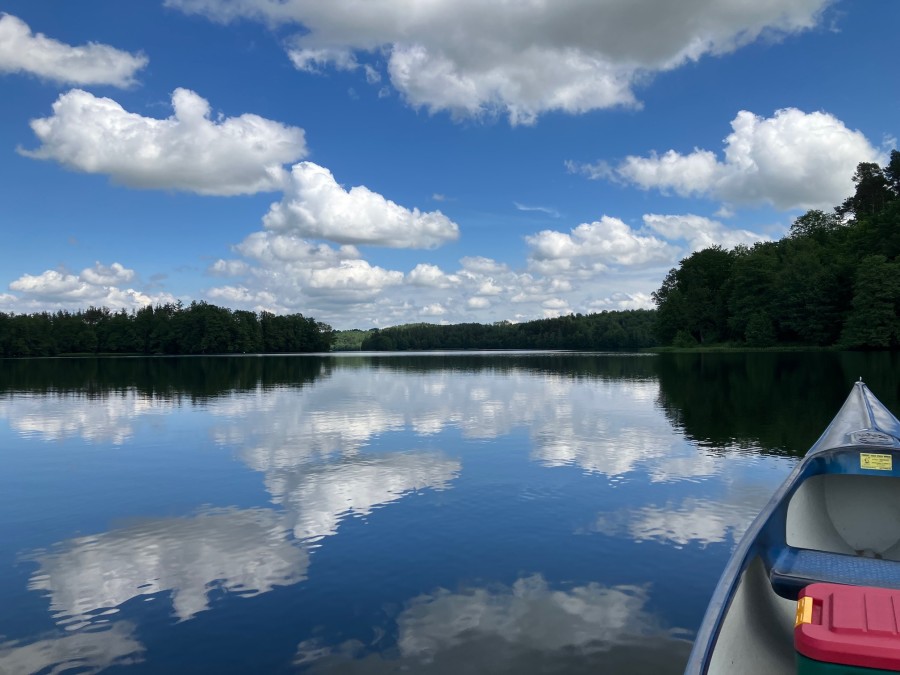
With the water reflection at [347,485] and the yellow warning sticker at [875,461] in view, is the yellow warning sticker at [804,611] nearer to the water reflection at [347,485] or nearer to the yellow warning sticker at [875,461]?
the yellow warning sticker at [875,461]

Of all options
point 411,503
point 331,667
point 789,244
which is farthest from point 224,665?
point 789,244

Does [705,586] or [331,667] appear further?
[705,586]

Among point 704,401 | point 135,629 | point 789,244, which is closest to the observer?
point 135,629

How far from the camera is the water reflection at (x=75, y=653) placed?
761 centimetres

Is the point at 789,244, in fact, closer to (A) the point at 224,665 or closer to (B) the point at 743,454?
(B) the point at 743,454

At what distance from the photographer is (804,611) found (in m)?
Answer: 4.64

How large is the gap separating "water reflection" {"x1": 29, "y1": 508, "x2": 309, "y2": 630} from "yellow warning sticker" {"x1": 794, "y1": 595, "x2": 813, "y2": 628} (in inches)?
307

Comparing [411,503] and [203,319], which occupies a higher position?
[203,319]

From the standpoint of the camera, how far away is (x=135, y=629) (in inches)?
338

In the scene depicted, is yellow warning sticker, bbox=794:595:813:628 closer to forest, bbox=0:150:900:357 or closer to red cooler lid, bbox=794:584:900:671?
red cooler lid, bbox=794:584:900:671

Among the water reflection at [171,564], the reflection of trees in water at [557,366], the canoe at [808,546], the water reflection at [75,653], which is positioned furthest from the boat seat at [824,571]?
the reflection of trees in water at [557,366]

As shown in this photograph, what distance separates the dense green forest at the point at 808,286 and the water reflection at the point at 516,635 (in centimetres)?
9912

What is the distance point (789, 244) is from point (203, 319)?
514 ft

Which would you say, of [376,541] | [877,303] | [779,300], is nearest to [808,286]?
[779,300]
